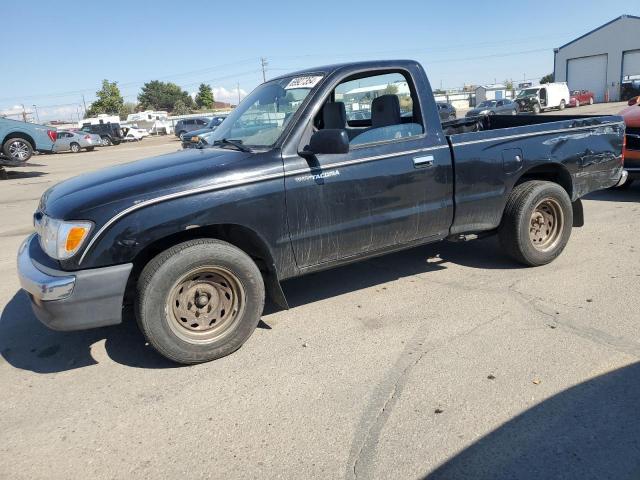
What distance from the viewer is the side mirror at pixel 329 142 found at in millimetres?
3635

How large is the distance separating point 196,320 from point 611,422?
2538 millimetres

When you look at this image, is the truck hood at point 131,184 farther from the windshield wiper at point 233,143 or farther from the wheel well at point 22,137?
the wheel well at point 22,137

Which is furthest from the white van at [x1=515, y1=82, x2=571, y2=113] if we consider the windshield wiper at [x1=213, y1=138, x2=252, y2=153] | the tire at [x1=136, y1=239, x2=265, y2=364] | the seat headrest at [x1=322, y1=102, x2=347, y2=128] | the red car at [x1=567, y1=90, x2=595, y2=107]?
the tire at [x1=136, y1=239, x2=265, y2=364]

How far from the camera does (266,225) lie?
12.1 ft

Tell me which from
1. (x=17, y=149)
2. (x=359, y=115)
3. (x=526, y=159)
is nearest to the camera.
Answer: (x=526, y=159)

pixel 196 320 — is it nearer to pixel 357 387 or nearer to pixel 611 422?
pixel 357 387

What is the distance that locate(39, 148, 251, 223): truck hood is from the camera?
3.27 metres

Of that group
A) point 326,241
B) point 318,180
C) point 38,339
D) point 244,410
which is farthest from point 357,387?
point 38,339

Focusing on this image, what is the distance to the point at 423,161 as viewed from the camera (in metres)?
4.24

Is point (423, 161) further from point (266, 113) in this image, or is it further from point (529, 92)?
point (529, 92)

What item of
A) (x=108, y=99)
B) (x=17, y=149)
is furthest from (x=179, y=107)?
(x=17, y=149)

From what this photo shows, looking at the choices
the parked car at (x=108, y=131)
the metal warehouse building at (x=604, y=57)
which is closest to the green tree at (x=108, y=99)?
the parked car at (x=108, y=131)

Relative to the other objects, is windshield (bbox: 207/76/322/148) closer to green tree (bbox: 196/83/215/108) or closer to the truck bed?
the truck bed

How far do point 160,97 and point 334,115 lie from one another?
5015 inches
